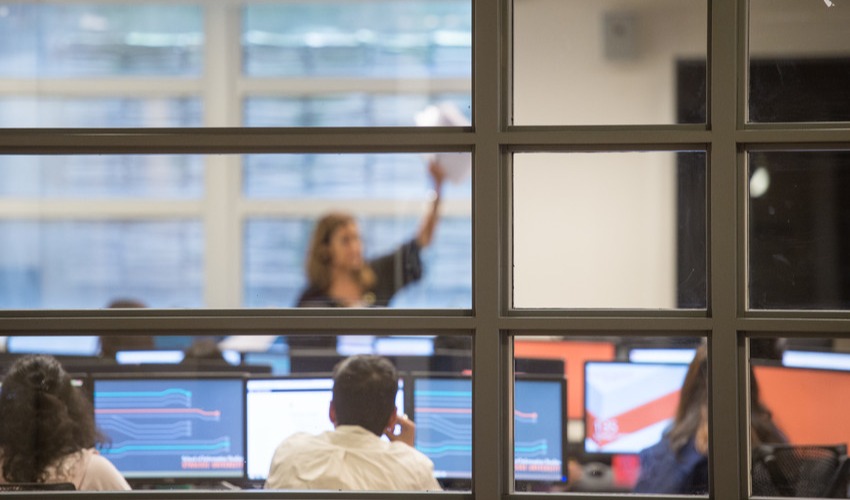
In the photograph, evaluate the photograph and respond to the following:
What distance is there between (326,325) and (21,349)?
24.3 inches

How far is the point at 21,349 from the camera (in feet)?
6.24

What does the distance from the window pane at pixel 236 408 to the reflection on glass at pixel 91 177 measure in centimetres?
37

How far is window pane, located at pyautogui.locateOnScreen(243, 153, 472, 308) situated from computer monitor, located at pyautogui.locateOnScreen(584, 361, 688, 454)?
1.54 ft

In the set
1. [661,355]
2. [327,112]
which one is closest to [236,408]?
[327,112]

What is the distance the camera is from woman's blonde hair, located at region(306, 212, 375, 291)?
7.98 feet

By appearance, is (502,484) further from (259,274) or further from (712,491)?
(259,274)

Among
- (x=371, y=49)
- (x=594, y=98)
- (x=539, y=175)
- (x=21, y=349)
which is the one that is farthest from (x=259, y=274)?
(x=371, y=49)

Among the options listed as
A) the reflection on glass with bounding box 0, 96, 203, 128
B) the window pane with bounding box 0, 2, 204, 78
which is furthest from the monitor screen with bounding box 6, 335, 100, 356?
the window pane with bounding box 0, 2, 204, 78

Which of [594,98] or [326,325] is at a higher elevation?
[594,98]

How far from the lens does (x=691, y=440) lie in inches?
73.2

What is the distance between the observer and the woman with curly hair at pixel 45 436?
73.1 inches

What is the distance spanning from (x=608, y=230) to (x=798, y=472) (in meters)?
0.57

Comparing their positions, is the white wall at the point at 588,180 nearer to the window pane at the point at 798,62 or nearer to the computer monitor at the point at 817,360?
the window pane at the point at 798,62

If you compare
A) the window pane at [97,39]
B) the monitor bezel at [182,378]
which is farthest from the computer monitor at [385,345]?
the window pane at [97,39]
